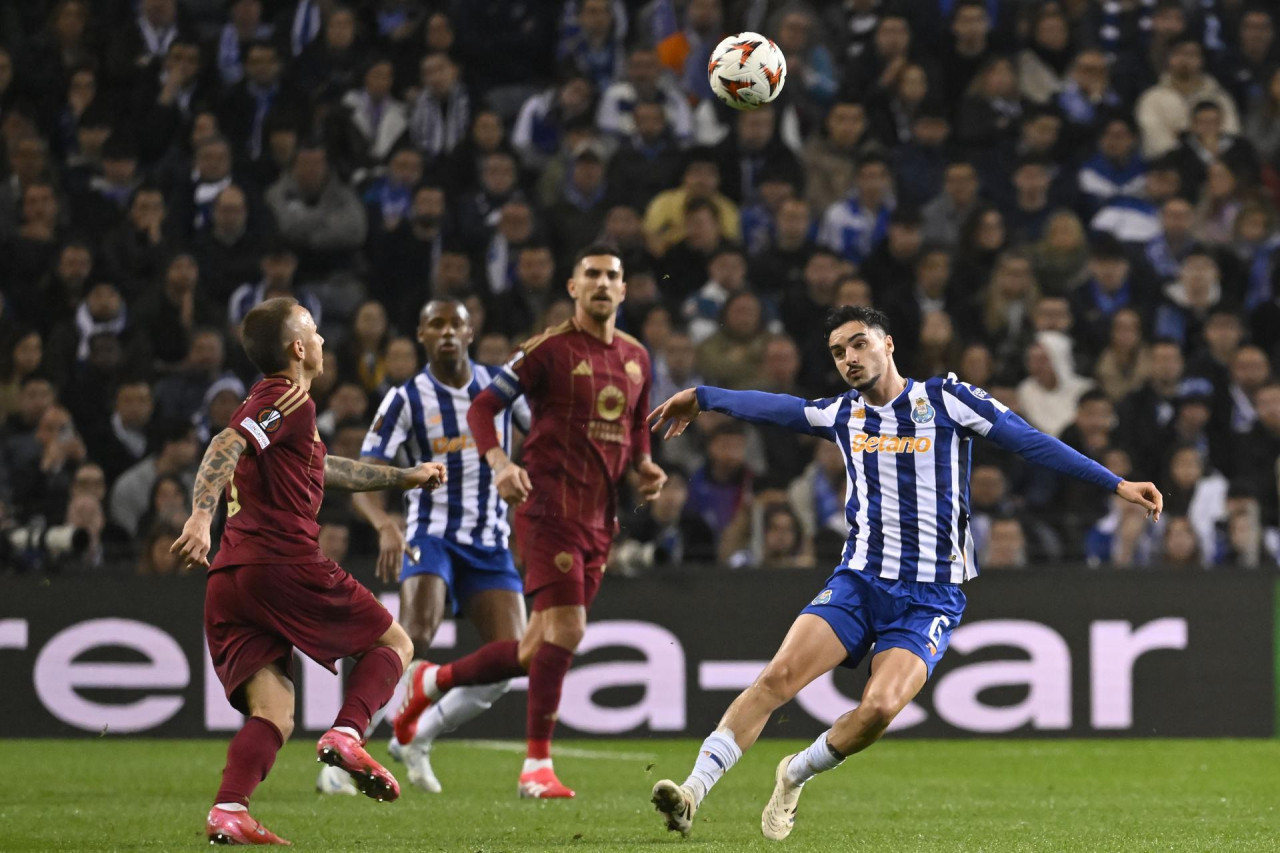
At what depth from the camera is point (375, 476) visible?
6.61m

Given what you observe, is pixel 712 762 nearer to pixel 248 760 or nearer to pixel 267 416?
pixel 248 760

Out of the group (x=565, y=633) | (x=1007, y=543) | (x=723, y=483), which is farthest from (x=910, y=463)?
(x=723, y=483)

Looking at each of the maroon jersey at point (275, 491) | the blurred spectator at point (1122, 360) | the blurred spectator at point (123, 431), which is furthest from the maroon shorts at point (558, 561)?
the blurred spectator at point (1122, 360)

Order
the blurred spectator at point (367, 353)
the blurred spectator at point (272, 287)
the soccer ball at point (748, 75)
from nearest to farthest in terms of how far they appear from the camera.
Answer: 1. the soccer ball at point (748, 75)
2. the blurred spectator at point (367, 353)
3. the blurred spectator at point (272, 287)

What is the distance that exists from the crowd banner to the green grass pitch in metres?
0.21

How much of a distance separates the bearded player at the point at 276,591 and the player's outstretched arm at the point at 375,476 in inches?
8.8

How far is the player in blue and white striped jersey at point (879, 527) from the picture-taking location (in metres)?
6.41

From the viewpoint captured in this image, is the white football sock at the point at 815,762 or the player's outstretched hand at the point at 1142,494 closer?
the player's outstretched hand at the point at 1142,494

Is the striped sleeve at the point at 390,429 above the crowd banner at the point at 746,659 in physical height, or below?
above

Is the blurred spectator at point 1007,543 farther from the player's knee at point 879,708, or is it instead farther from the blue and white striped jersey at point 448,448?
the player's knee at point 879,708

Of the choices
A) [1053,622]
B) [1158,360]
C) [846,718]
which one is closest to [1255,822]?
[846,718]

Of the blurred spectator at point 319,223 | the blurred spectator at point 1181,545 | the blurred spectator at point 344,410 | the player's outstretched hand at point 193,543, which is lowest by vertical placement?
the blurred spectator at point 1181,545

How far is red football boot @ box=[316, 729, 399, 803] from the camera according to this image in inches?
228

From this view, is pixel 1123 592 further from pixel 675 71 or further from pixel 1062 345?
pixel 675 71
